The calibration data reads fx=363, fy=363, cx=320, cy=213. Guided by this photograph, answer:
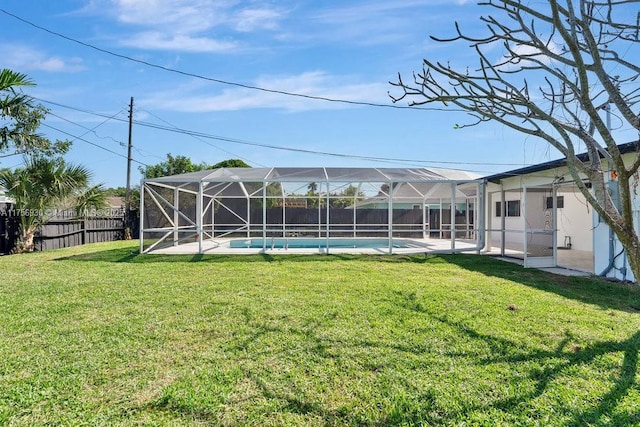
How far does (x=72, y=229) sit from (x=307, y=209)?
361 inches

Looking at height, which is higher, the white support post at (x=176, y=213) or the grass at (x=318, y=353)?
the white support post at (x=176, y=213)

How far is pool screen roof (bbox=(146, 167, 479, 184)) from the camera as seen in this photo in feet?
35.9

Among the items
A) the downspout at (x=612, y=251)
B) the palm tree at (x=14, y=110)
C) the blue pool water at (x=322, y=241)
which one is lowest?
the blue pool water at (x=322, y=241)

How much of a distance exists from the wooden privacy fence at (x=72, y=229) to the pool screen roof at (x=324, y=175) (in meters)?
4.44

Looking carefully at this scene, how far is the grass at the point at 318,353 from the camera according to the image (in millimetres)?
2359

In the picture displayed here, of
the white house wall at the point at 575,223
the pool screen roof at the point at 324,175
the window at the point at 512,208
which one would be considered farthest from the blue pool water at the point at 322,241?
the white house wall at the point at 575,223

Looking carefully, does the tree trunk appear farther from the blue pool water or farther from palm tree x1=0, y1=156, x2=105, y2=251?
palm tree x1=0, y1=156, x2=105, y2=251

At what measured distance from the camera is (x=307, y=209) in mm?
16438

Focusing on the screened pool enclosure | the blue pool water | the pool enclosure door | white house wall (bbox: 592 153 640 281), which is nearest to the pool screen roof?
the screened pool enclosure

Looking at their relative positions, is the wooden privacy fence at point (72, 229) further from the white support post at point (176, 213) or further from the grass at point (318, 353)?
the grass at point (318, 353)

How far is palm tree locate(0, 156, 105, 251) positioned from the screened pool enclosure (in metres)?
2.20

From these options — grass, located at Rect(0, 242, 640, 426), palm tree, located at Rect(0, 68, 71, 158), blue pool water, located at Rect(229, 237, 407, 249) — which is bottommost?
grass, located at Rect(0, 242, 640, 426)

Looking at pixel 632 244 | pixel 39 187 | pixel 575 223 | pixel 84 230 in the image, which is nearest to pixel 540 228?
pixel 575 223

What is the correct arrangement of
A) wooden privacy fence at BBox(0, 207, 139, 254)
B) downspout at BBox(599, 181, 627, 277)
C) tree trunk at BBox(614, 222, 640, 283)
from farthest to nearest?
wooden privacy fence at BBox(0, 207, 139, 254), downspout at BBox(599, 181, 627, 277), tree trunk at BBox(614, 222, 640, 283)
